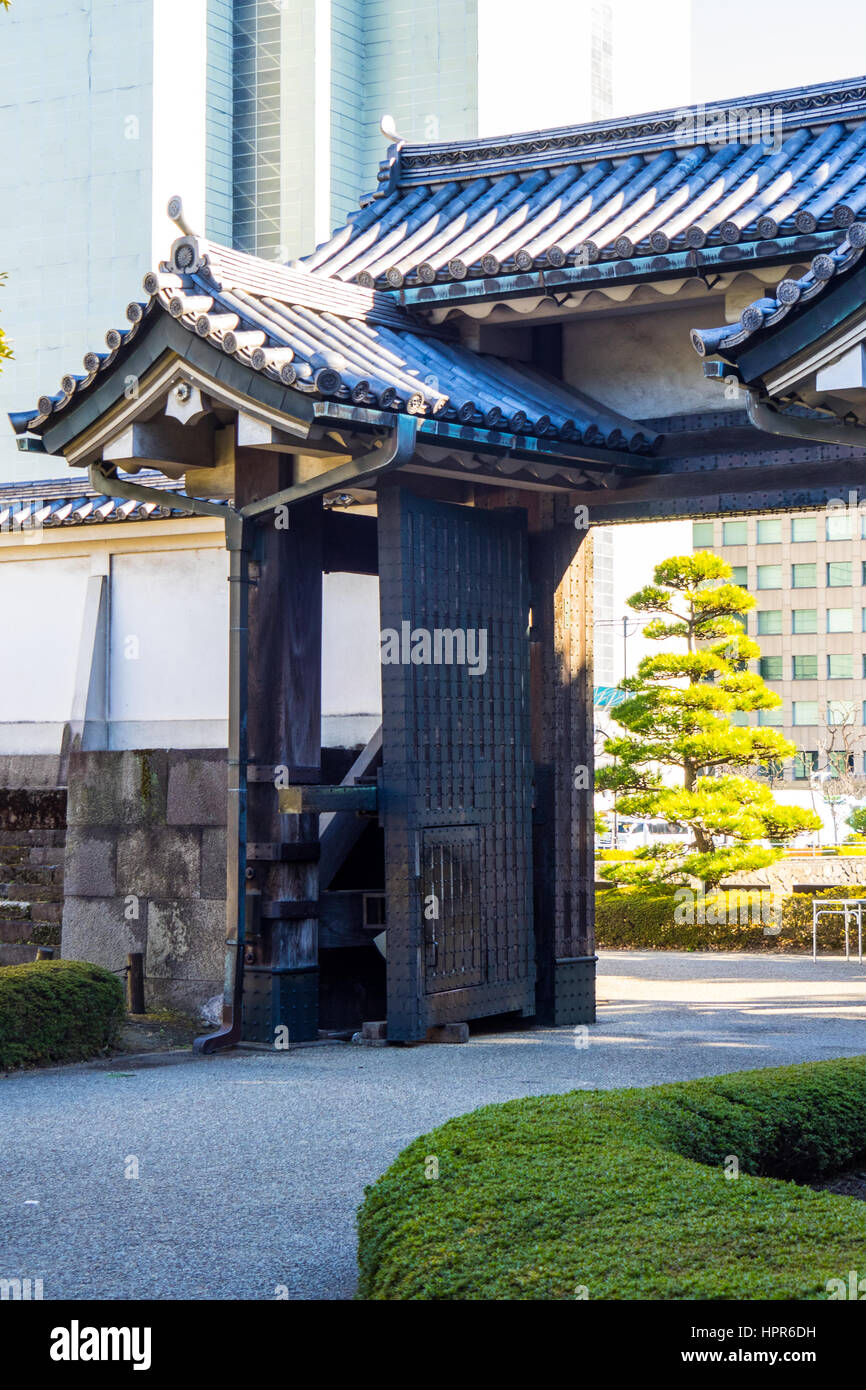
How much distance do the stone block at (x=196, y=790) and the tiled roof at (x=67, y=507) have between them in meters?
1.94

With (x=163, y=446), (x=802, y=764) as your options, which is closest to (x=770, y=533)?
(x=802, y=764)

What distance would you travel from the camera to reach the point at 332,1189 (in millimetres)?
6305

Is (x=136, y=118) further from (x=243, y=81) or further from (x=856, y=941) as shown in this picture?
(x=856, y=941)

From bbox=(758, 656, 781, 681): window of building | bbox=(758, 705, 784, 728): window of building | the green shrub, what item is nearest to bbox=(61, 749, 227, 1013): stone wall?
the green shrub

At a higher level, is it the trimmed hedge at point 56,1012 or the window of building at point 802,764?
the window of building at point 802,764

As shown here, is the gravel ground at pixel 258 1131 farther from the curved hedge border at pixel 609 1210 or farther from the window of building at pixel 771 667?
the window of building at pixel 771 667

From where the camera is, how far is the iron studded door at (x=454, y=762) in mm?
10188

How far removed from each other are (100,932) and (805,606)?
7707 cm

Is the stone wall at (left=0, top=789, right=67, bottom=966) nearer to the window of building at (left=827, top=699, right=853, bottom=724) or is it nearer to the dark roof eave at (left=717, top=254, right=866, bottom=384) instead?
the dark roof eave at (left=717, top=254, right=866, bottom=384)

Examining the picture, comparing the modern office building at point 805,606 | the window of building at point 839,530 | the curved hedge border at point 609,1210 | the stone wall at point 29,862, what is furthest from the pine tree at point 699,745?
the window of building at point 839,530

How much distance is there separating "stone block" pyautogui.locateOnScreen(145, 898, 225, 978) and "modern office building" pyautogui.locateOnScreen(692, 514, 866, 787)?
72.2 m

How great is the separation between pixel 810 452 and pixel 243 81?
166 feet

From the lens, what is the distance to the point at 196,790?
471 inches
